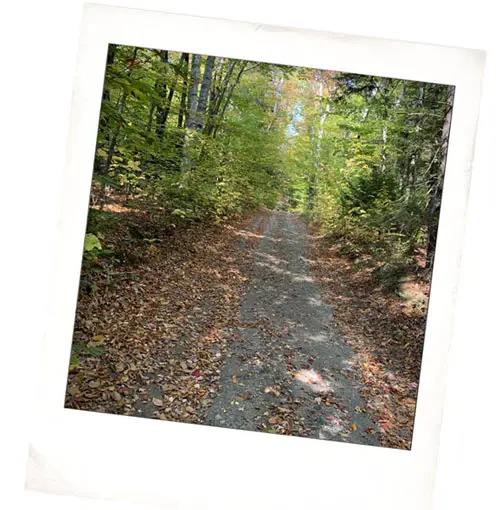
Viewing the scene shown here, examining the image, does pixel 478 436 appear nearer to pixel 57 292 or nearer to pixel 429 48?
pixel 429 48

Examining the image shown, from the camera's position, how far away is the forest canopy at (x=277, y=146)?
1809 mm

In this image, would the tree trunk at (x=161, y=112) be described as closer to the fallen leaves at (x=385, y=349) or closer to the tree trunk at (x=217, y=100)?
the tree trunk at (x=217, y=100)

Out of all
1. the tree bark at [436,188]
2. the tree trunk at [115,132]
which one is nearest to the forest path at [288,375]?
the tree bark at [436,188]

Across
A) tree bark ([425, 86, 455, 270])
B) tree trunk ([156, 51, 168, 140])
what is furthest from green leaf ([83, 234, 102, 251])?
tree bark ([425, 86, 455, 270])

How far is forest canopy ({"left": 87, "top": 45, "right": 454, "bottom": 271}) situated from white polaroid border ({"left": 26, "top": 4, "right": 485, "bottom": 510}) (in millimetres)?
56

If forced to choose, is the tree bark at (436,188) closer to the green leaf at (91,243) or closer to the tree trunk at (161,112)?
the tree trunk at (161,112)

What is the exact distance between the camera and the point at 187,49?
71.4 inches

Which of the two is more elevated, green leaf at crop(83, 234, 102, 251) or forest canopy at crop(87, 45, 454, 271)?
forest canopy at crop(87, 45, 454, 271)

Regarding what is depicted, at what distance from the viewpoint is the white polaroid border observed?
179 centimetres

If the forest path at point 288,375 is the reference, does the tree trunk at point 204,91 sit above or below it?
above

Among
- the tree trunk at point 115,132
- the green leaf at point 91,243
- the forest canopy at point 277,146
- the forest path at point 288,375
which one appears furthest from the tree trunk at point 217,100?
the green leaf at point 91,243

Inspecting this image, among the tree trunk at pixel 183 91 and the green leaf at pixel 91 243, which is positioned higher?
the tree trunk at pixel 183 91

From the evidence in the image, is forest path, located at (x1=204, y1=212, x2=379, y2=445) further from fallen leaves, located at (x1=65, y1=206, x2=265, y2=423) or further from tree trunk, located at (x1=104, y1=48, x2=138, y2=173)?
tree trunk, located at (x1=104, y1=48, x2=138, y2=173)

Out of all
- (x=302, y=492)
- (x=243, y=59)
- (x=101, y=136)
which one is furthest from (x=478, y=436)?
(x=101, y=136)
